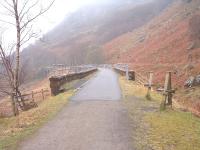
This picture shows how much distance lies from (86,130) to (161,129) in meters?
2.23

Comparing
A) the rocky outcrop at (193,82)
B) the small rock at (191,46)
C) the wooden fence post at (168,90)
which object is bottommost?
the rocky outcrop at (193,82)

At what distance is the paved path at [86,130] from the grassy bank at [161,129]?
33 centimetres

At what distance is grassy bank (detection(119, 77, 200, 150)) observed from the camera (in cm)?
958

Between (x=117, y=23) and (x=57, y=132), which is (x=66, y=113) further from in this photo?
(x=117, y=23)

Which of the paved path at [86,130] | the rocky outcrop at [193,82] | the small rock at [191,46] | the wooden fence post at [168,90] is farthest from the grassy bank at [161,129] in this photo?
the small rock at [191,46]

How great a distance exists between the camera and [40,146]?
9422 mm

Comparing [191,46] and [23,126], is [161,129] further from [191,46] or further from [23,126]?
[191,46]

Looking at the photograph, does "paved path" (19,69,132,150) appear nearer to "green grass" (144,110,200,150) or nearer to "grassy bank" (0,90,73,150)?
"grassy bank" (0,90,73,150)

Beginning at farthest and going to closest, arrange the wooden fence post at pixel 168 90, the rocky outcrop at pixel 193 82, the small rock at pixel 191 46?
the small rock at pixel 191 46 < the rocky outcrop at pixel 193 82 < the wooden fence post at pixel 168 90

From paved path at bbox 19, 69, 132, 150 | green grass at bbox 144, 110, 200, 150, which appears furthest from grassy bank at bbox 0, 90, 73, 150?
green grass at bbox 144, 110, 200, 150

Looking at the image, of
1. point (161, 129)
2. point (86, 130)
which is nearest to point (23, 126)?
point (86, 130)

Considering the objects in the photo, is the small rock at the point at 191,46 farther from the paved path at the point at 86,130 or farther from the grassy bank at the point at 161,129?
the paved path at the point at 86,130

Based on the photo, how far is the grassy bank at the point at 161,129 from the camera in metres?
9.58

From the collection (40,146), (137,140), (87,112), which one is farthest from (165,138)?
(87,112)
